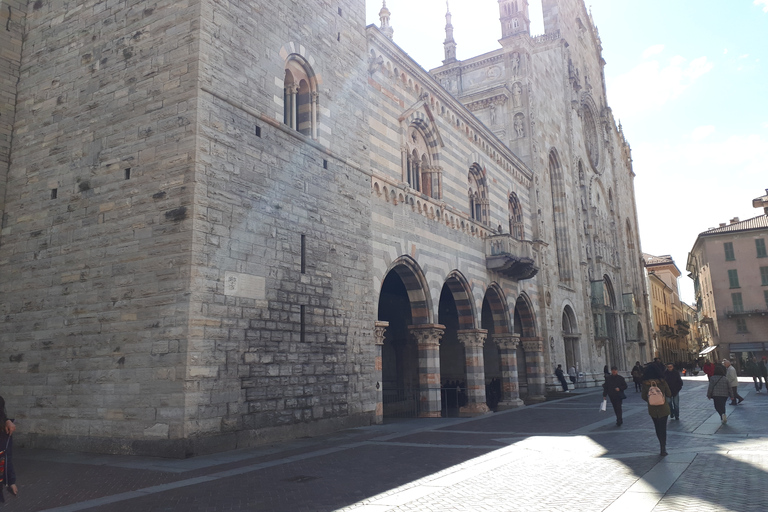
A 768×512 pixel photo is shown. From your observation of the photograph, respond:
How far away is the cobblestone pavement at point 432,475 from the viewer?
6578mm

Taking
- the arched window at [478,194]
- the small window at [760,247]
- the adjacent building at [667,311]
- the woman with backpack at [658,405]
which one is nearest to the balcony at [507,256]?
the arched window at [478,194]

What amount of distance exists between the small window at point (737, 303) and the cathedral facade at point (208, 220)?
40.0m

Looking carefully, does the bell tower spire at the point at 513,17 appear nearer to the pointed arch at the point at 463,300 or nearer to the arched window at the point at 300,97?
the pointed arch at the point at 463,300

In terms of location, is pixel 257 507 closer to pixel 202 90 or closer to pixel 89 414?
pixel 89 414

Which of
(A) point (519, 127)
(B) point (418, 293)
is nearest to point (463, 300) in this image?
(B) point (418, 293)

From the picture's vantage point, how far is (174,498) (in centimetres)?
696

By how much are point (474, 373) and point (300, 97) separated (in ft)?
37.3

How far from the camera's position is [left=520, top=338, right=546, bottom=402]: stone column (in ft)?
85.4

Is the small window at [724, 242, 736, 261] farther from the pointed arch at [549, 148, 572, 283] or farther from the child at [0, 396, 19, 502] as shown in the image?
the child at [0, 396, 19, 502]

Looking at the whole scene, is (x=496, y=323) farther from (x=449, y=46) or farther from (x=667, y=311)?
(x=667, y=311)

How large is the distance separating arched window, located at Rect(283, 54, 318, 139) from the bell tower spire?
21686 mm

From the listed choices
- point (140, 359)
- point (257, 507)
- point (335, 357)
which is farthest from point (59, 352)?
point (257, 507)

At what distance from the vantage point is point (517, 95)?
30.9 m

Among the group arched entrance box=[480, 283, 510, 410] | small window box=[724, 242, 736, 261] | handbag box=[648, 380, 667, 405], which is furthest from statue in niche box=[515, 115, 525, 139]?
small window box=[724, 242, 736, 261]
